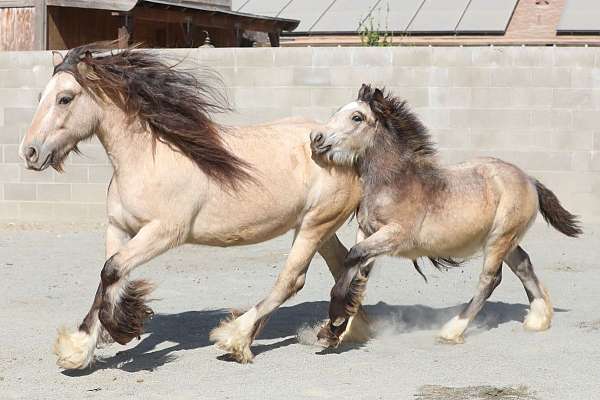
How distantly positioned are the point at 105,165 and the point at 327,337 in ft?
25.5

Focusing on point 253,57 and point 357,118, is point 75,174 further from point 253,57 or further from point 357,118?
point 357,118

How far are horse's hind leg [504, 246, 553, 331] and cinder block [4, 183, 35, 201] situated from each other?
26.7ft

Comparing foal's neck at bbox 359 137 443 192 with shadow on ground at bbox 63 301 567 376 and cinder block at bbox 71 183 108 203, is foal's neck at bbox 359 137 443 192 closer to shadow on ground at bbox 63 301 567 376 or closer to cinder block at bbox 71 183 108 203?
shadow on ground at bbox 63 301 567 376

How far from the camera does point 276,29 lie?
22.5 meters

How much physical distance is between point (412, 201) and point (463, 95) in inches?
256

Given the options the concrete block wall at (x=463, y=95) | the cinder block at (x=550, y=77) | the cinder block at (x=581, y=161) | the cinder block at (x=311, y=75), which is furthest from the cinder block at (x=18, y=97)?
the cinder block at (x=581, y=161)

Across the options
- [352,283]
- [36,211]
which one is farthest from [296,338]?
[36,211]

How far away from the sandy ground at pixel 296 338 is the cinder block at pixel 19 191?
267 centimetres

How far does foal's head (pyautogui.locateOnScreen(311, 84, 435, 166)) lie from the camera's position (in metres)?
6.89

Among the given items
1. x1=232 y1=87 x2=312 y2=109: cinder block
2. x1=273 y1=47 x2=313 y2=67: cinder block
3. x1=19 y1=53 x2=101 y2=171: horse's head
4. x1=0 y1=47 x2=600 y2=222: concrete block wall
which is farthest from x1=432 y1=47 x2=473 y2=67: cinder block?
x1=19 y1=53 x2=101 y2=171: horse's head

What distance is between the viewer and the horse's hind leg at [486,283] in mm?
7289

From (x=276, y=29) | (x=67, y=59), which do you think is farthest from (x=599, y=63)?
(x=276, y=29)

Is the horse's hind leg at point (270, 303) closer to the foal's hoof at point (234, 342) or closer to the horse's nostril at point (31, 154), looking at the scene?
the foal's hoof at point (234, 342)

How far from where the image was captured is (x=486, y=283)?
292 inches
